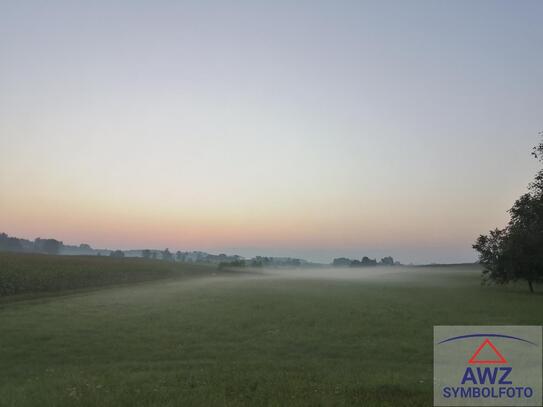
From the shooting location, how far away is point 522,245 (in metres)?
53.5

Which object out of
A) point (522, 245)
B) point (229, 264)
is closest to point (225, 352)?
point (522, 245)

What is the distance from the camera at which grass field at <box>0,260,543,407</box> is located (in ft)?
40.0

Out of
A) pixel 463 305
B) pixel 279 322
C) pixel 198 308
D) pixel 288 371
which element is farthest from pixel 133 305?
pixel 463 305

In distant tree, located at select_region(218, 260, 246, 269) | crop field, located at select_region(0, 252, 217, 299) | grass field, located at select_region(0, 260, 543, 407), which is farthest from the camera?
distant tree, located at select_region(218, 260, 246, 269)

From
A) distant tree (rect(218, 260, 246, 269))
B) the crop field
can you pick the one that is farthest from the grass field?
distant tree (rect(218, 260, 246, 269))

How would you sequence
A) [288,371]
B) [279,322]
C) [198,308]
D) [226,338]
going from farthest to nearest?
[198,308] < [279,322] < [226,338] < [288,371]

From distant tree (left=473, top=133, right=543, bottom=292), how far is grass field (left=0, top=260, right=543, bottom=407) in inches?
660

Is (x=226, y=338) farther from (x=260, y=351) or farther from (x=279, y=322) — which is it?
(x=279, y=322)

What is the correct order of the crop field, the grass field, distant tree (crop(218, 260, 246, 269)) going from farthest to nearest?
distant tree (crop(218, 260, 246, 269))
the crop field
the grass field

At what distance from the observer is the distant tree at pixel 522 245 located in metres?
52.0

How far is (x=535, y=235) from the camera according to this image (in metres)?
51.6

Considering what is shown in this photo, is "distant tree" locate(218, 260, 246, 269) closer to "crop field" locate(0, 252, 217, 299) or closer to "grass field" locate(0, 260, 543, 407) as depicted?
"crop field" locate(0, 252, 217, 299)

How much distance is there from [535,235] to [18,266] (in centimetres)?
6772

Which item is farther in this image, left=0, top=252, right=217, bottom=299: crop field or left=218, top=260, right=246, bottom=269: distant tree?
left=218, top=260, right=246, bottom=269: distant tree
